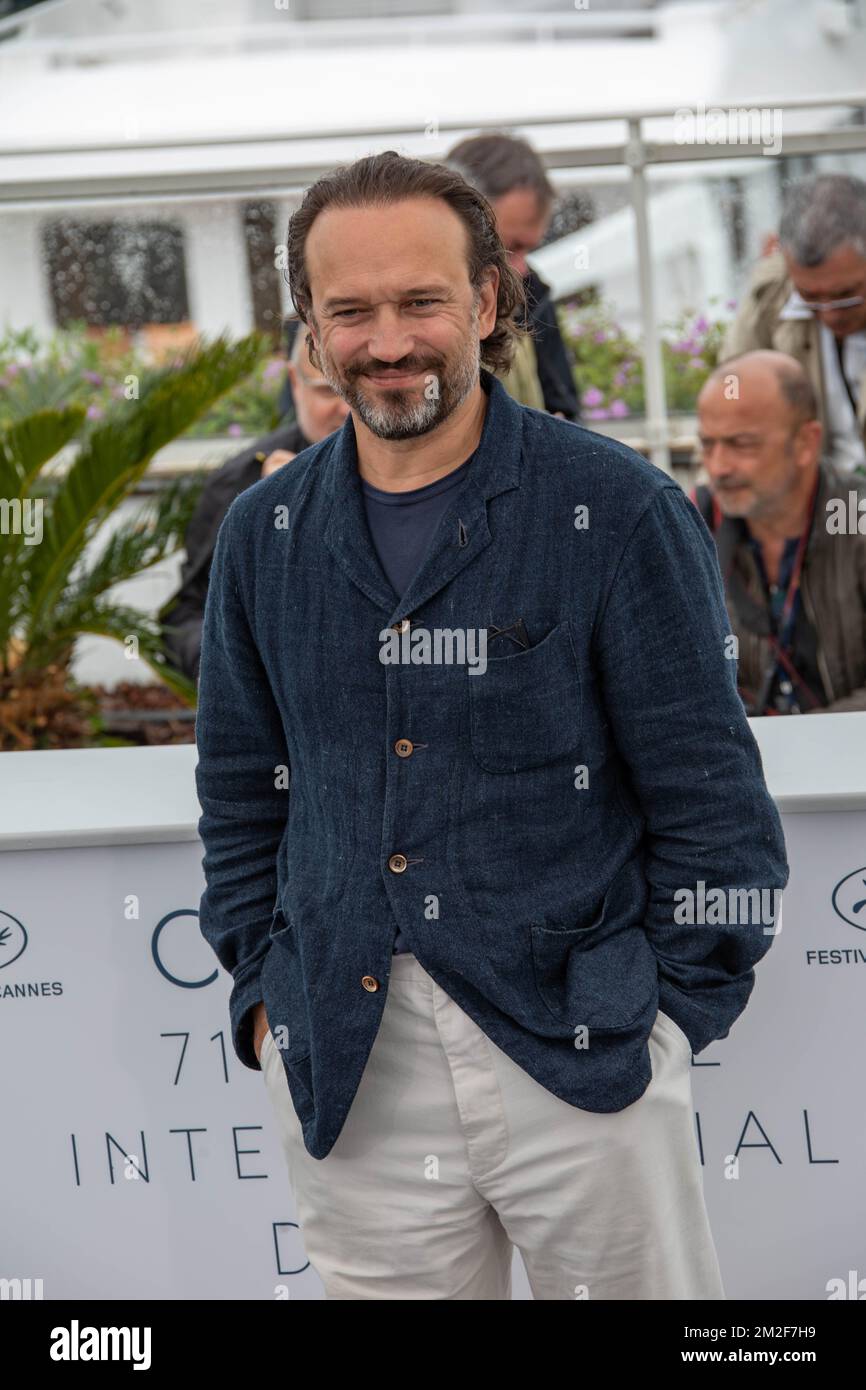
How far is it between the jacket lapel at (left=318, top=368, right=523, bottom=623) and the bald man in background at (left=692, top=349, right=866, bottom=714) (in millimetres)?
1930

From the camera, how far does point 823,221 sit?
14.6 feet

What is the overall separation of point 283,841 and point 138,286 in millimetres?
6446

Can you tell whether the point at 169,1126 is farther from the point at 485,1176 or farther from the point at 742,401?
the point at 742,401

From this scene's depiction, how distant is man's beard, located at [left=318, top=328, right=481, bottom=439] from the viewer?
1.92m

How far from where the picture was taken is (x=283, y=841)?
219 cm

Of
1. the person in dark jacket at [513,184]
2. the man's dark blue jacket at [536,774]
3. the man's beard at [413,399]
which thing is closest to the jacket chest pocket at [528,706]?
the man's dark blue jacket at [536,774]

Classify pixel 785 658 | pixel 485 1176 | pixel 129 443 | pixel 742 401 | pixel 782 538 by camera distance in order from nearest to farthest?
pixel 485 1176
pixel 785 658
pixel 782 538
pixel 742 401
pixel 129 443

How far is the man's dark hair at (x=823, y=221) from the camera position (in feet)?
14.6

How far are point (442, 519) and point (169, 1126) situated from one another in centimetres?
140

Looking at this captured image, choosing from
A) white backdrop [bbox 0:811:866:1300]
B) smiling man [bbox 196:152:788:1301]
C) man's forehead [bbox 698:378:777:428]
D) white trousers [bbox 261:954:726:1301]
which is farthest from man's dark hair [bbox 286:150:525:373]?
man's forehead [bbox 698:378:777:428]

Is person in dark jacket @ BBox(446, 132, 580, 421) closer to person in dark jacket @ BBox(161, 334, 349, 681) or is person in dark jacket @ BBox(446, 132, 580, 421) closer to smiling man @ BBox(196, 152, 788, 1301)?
person in dark jacket @ BBox(161, 334, 349, 681)

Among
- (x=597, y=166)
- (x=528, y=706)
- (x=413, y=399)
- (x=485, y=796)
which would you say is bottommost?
(x=485, y=796)

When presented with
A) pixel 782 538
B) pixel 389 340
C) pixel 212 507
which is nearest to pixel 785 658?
pixel 782 538
